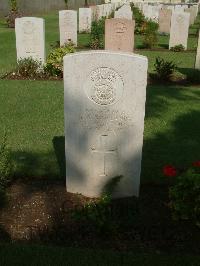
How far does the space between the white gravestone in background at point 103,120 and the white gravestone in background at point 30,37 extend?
6885 millimetres

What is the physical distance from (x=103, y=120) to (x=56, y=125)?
2.82m

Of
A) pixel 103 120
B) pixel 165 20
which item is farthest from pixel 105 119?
pixel 165 20

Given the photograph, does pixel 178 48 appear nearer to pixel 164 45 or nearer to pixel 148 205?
pixel 164 45

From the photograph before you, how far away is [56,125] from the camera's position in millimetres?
6625

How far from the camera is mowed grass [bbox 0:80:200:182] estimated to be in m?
5.16

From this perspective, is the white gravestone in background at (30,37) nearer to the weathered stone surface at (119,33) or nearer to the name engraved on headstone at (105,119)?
the weathered stone surface at (119,33)

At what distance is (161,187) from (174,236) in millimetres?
921

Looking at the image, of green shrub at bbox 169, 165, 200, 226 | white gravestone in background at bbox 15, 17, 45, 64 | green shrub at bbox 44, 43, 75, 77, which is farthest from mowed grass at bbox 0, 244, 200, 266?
white gravestone in background at bbox 15, 17, 45, 64

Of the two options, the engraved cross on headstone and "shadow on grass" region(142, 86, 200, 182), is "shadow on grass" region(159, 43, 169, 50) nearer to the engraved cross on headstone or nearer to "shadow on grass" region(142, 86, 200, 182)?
"shadow on grass" region(142, 86, 200, 182)

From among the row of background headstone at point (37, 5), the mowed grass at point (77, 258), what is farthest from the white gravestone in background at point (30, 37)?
the row of background headstone at point (37, 5)

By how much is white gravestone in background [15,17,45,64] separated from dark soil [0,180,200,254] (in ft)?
22.5

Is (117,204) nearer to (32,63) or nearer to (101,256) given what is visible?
(101,256)

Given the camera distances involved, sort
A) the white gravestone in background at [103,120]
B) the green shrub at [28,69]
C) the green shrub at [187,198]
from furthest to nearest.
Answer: the green shrub at [28,69] → the white gravestone in background at [103,120] → the green shrub at [187,198]

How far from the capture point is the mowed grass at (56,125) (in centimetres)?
516
